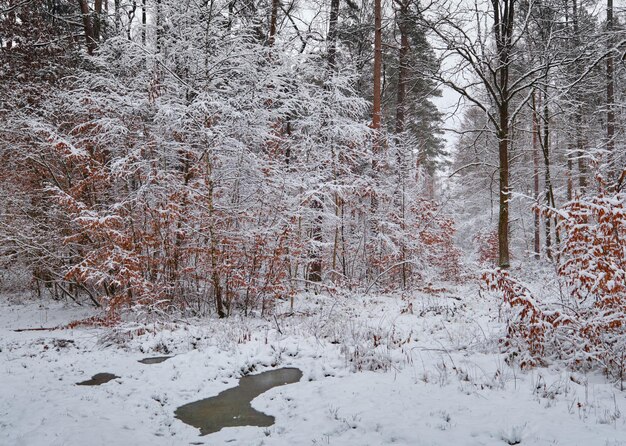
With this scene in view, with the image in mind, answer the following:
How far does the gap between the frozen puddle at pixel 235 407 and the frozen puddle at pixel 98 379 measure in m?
1.52

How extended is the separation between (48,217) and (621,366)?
1271 cm

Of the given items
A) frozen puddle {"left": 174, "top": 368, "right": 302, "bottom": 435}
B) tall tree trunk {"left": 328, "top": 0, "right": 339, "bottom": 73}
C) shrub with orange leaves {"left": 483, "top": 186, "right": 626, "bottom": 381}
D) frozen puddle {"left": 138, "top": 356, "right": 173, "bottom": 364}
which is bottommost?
frozen puddle {"left": 174, "top": 368, "right": 302, "bottom": 435}

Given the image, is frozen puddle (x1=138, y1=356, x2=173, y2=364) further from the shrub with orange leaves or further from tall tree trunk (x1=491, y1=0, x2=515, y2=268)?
tall tree trunk (x1=491, y1=0, x2=515, y2=268)

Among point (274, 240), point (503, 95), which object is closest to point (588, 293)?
point (274, 240)

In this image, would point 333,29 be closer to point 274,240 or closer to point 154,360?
point 274,240

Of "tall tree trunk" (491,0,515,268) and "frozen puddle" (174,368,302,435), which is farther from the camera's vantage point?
"tall tree trunk" (491,0,515,268)

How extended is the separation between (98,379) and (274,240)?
4511 millimetres

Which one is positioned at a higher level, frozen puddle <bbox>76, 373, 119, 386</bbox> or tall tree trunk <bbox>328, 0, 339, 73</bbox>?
tall tree trunk <bbox>328, 0, 339, 73</bbox>

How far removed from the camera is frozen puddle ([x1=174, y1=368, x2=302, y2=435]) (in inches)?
179

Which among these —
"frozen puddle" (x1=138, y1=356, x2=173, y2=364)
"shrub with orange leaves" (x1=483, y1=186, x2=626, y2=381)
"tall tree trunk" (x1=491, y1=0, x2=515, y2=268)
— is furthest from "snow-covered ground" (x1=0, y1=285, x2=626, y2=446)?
"tall tree trunk" (x1=491, y1=0, x2=515, y2=268)

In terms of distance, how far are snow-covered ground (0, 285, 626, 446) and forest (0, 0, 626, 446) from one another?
0.04m

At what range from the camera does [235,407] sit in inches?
195

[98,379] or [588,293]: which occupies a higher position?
[588,293]

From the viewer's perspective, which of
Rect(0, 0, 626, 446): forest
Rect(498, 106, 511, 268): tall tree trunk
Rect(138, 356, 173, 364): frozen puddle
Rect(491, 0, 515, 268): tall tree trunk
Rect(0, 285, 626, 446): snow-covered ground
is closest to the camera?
Rect(0, 285, 626, 446): snow-covered ground
